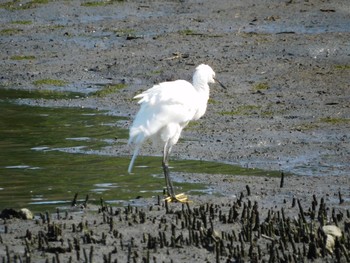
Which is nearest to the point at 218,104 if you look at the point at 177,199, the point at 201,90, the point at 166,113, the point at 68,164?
the point at 68,164

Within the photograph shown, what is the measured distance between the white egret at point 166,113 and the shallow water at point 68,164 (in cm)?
54

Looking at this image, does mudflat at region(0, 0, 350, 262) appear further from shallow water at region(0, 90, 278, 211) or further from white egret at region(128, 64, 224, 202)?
white egret at region(128, 64, 224, 202)

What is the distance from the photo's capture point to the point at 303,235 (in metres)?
8.52

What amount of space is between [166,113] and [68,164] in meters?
2.01

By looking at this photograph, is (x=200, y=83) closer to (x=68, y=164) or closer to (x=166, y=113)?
(x=166, y=113)

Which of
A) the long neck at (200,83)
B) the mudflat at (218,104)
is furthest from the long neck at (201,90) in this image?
the mudflat at (218,104)

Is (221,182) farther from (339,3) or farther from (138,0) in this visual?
(138,0)

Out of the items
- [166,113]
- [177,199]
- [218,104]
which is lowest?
[177,199]

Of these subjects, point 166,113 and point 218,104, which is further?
point 218,104

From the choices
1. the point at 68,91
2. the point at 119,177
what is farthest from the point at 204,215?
the point at 68,91

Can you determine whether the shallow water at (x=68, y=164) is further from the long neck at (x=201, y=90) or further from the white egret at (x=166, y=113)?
the long neck at (x=201, y=90)

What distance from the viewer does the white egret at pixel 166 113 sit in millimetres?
10453

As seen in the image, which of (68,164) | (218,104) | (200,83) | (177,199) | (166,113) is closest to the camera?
(177,199)

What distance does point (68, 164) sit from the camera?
39.8ft
